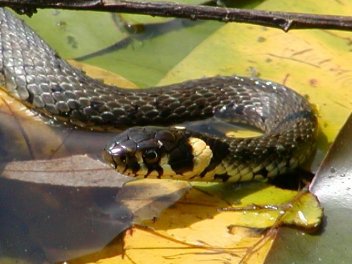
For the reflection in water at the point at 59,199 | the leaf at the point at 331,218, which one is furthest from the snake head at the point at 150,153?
the leaf at the point at 331,218

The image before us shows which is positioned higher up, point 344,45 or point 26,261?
point 344,45

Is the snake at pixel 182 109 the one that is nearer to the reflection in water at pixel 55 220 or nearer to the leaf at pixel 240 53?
the leaf at pixel 240 53

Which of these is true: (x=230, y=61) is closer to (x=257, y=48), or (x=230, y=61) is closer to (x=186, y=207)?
(x=257, y=48)

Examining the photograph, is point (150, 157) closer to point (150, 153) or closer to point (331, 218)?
point (150, 153)

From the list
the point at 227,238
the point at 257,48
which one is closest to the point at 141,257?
the point at 227,238

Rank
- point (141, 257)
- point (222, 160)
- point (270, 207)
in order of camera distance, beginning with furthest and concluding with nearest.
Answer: point (222, 160) → point (270, 207) → point (141, 257)

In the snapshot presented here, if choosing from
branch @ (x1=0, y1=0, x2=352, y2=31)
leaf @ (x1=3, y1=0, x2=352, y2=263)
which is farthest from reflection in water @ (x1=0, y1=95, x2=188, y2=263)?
branch @ (x1=0, y1=0, x2=352, y2=31)

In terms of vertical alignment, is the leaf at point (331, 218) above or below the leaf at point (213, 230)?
above

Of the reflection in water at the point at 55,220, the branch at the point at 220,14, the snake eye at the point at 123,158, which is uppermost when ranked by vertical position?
the branch at the point at 220,14
